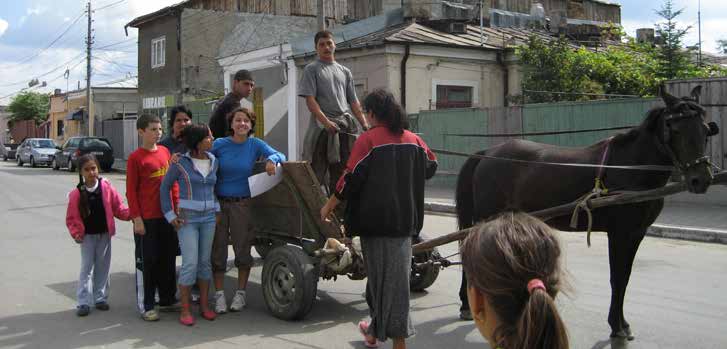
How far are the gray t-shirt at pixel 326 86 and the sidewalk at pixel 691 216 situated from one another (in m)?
7.14

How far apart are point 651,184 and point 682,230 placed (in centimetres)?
660

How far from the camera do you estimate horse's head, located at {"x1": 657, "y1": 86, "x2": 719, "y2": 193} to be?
5.29 m

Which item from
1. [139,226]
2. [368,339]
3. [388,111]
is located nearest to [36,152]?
[139,226]

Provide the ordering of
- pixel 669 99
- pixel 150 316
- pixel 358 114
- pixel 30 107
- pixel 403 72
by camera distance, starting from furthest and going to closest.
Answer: pixel 30 107
pixel 403 72
pixel 358 114
pixel 150 316
pixel 669 99

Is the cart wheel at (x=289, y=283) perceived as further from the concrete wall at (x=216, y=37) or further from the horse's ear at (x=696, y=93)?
the concrete wall at (x=216, y=37)

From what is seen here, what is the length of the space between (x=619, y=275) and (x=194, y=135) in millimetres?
3806

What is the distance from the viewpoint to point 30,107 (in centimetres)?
6669

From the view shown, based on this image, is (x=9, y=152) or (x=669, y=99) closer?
(x=669, y=99)

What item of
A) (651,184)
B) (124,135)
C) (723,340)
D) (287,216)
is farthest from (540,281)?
(124,135)

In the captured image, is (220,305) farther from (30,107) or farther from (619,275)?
(30,107)

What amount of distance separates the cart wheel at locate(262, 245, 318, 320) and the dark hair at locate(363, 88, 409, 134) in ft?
6.34

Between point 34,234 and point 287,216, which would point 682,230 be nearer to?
point 287,216

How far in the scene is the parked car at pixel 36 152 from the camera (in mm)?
37312

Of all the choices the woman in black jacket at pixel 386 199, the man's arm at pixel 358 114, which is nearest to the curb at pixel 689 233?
the man's arm at pixel 358 114
